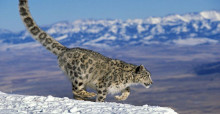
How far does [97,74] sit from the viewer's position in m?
14.8

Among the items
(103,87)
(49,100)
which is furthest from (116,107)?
(49,100)

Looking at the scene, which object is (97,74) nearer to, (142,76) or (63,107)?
(142,76)

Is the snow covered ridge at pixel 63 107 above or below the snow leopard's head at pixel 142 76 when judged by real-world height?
below

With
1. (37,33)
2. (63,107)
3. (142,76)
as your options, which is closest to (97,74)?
(142,76)

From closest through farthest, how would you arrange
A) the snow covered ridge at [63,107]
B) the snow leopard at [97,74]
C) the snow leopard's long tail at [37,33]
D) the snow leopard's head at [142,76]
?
the snow covered ridge at [63,107] < the snow leopard at [97,74] < the snow leopard's head at [142,76] < the snow leopard's long tail at [37,33]

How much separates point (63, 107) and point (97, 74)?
6.92 ft

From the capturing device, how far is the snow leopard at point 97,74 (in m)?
14.6

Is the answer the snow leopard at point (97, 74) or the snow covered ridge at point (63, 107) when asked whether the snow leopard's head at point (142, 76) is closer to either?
the snow leopard at point (97, 74)

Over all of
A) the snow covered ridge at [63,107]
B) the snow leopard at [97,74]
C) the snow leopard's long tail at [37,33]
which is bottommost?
the snow covered ridge at [63,107]

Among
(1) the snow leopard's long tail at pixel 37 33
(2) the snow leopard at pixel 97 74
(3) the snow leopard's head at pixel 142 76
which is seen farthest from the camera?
(1) the snow leopard's long tail at pixel 37 33

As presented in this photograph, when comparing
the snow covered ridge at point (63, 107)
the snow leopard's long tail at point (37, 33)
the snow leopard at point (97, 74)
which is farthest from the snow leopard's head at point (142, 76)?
the snow leopard's long tail at point (37, 33)

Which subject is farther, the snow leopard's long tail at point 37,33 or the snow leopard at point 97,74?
the snow leopard's long tail at point 37,33

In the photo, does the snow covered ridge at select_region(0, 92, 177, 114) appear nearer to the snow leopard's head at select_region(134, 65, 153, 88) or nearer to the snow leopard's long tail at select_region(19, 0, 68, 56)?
the snow leopard's head at select_region(134, 65, 153, 88)

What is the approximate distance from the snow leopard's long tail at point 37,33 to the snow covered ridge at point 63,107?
7.13 ft
